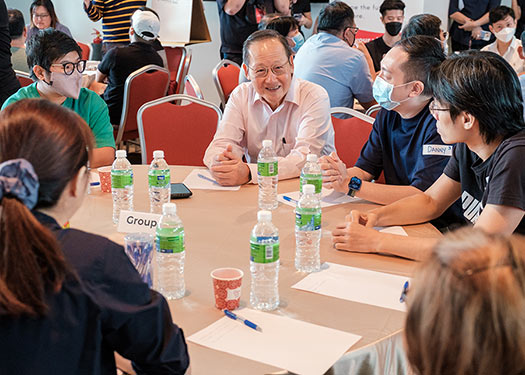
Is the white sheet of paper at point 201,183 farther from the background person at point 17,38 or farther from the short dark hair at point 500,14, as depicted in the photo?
the short dark hair at point 500,14

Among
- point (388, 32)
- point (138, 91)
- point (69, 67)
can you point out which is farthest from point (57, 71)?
point (388, 32)

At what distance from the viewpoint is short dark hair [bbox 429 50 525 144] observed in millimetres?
1951

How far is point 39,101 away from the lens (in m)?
1.12

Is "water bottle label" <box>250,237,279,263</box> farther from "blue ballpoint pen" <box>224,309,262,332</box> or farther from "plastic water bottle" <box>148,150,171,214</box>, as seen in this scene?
"plastic water bottle" <box>148,150,171,214</box>

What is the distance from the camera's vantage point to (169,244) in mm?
1580

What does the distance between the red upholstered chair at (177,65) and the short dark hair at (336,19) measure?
149 centimetres

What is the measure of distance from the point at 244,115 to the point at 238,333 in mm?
1927

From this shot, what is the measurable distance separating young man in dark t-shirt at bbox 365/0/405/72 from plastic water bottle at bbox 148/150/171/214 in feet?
13.8

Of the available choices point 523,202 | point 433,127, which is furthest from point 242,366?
point 433,127

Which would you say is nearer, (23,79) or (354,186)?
(354,186)

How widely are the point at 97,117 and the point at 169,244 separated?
70.0 inches

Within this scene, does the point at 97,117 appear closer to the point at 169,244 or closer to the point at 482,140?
the point at 169,244

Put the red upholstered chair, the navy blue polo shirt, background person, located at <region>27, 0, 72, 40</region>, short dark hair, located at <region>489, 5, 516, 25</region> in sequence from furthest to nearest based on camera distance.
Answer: background person, located at <region>27, 0, 72, 40</region>
short dark hair, located at <region>489, 5, 516, 25</region>
the red upholstered chair
the navy blue polo shirt

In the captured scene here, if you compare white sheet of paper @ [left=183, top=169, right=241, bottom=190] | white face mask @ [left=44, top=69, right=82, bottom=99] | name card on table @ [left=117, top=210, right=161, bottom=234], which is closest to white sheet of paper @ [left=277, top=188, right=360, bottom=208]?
white sheet of paper @ [left=183, top=169, right=241, bottom=190]
